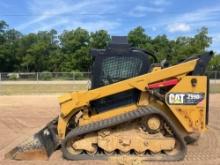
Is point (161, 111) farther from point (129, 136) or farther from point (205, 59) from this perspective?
point (205, 59)

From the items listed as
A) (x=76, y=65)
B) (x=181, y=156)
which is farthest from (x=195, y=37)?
(x=181, y=156)

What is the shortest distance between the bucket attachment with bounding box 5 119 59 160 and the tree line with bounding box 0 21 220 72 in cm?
4968

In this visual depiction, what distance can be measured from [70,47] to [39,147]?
64.2 meters

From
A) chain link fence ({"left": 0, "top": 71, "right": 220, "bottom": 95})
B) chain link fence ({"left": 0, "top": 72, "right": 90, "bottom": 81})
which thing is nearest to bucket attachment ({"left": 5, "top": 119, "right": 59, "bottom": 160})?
chain link fence ({"left": 0, "top": 71, "right": 220, "bottom": 95})

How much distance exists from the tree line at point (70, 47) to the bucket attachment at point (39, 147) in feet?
163

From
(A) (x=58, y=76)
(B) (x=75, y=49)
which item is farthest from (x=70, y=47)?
(A) (x=58, y=76)

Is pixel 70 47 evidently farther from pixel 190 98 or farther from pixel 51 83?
pixel 190 98

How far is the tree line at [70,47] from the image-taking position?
66.2 m

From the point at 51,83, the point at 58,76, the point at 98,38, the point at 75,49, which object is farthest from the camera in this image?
the point at 75,49

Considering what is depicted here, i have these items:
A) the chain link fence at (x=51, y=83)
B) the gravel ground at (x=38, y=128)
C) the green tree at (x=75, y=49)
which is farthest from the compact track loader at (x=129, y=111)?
the green tree at (x=75, y=49)

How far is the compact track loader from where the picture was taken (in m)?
8.48

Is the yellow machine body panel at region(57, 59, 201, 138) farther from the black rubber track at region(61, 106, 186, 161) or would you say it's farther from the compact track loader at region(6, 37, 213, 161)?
the black rubber track at region(61, 106, 186, 161)

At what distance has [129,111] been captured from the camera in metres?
9.05

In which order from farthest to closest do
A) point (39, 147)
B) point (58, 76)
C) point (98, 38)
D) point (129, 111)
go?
point (98, 38) → point (58, 76) → point (129, 111) → point (39, 147)
